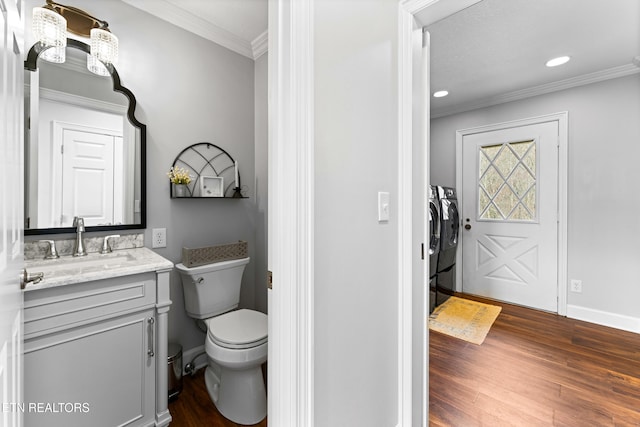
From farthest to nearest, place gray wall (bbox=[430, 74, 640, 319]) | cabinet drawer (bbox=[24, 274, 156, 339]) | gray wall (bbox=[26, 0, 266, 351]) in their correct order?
gray wall (bbox=[430, 74, 640, 319]) → gray wall (bbox=[26, 0, 266, 351]) → cabinet drawer (bbox=[24, 274, 156, 339])

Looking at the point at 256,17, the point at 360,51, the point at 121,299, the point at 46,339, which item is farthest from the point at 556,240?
the point at 46,339

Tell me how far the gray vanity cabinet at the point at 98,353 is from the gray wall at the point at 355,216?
944 mm

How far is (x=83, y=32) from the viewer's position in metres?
1.54

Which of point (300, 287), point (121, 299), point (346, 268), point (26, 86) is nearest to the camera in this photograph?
point (300, 287)

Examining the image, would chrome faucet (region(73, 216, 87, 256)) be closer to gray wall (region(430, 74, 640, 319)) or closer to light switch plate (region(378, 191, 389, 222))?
light switch plate (region(378, 191, 389, 222))

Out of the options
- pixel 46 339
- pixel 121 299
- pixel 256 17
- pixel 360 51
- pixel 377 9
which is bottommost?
pixel 46 339

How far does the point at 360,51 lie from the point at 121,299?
57.7 inches

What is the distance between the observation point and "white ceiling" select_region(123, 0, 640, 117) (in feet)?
5.99

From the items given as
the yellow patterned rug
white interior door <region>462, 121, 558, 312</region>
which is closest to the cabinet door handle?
the yellow patterned rug

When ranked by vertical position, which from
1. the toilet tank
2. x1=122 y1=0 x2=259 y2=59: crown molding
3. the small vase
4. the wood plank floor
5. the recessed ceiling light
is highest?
the recessed ceiling light

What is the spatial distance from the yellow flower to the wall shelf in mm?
40

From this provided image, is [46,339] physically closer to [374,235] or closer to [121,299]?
[121,299]

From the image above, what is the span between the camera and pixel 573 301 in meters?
2.90

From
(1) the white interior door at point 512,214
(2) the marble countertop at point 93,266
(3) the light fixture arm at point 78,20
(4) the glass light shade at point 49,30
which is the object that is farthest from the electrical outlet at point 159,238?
(1) the white interior door at point 512,214
